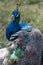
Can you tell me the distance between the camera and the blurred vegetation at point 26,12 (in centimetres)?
617

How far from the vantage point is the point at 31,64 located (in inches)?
154

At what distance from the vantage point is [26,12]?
6.69 m

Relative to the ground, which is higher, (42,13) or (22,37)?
(22,37)

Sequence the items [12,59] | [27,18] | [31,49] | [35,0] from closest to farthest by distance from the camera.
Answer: [12,59] → [31,49] → [27,18] → [35,0]

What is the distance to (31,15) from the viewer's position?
6543 mm

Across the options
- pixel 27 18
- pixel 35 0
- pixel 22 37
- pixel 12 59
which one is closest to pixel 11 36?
pixel 22 37

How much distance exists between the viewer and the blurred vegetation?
6168mm

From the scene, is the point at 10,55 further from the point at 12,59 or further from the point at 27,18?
the point at 27,18

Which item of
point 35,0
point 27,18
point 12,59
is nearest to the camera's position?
point 12,59

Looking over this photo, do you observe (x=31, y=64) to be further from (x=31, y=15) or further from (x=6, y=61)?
(x=31, y=15)

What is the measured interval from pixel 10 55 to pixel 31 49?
0.28m

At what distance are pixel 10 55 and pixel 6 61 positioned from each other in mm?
110

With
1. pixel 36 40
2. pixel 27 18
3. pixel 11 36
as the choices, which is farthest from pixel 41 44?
pixel 27 18

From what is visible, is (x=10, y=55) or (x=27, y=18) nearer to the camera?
(x=10, y=55)
